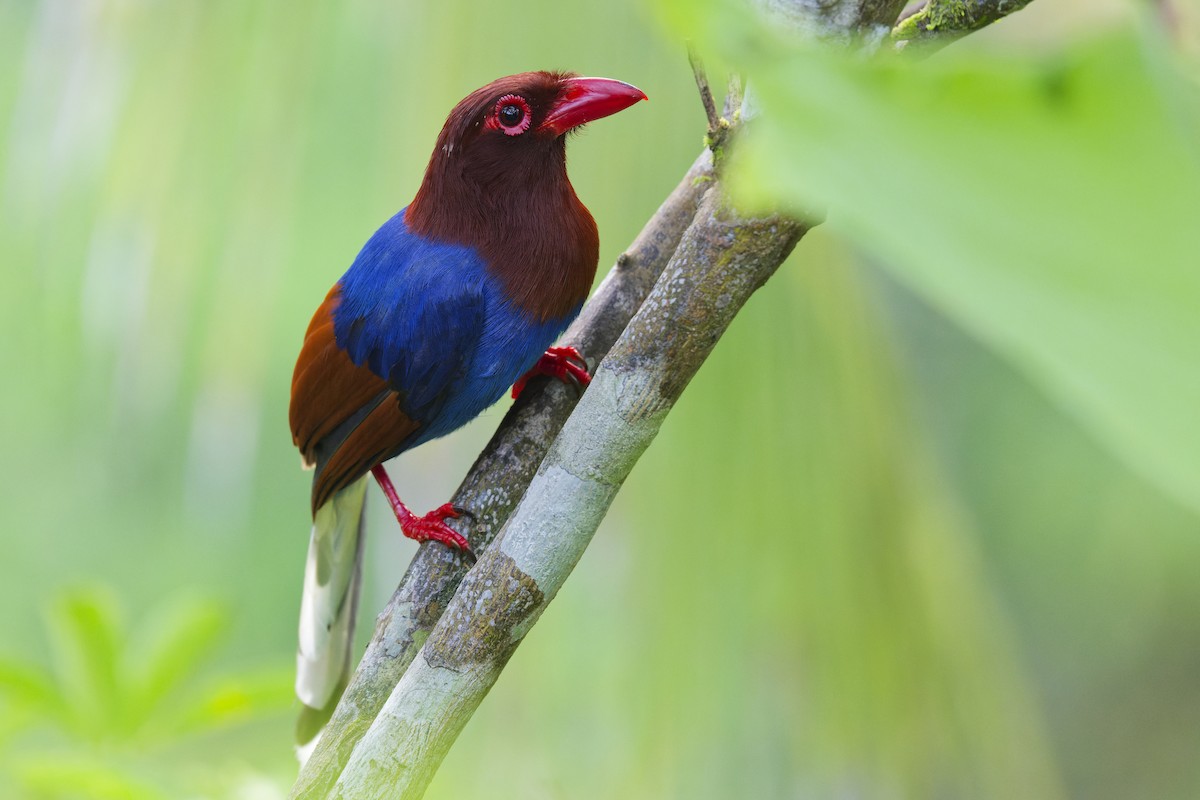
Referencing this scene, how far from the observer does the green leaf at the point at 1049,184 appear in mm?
352

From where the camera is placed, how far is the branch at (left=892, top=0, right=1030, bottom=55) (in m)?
1.37

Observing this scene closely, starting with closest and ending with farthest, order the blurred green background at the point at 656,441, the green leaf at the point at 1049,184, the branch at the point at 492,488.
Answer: the green leaf at the point at 1049,184
the branch at the point at 492,488
the blurred green background at the point at 656,441

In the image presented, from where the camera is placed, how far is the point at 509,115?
90.4 inches

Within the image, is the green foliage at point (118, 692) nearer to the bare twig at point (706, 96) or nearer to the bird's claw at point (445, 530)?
the bird's claw at point (445, 530)

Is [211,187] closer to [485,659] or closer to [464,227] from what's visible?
[464,227]

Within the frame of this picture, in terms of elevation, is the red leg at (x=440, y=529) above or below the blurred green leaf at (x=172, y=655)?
below

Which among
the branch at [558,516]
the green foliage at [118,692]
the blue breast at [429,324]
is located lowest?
the branch at [558,516]

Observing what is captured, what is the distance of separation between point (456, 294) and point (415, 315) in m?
0.11

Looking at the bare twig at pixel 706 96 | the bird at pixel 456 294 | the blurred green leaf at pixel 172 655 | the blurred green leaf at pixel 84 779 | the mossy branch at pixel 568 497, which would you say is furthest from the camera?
the bird at pixel 456 294

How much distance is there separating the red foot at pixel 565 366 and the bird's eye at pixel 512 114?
49cm

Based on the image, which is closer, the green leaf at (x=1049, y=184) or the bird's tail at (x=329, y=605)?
the green leaf at (x=1049, y=184)

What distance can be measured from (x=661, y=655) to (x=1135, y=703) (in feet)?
22.2

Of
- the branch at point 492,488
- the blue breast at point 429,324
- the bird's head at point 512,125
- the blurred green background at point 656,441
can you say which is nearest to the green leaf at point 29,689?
the blurred green background at point 656,441

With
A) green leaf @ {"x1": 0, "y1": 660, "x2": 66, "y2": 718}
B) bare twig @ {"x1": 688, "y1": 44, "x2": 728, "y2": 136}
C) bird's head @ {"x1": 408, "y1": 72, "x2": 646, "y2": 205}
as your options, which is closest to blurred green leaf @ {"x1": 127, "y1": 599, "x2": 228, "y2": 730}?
green leaf @ {"x1": 0, "y1": 660, "x2": 66, "y2": 718}
